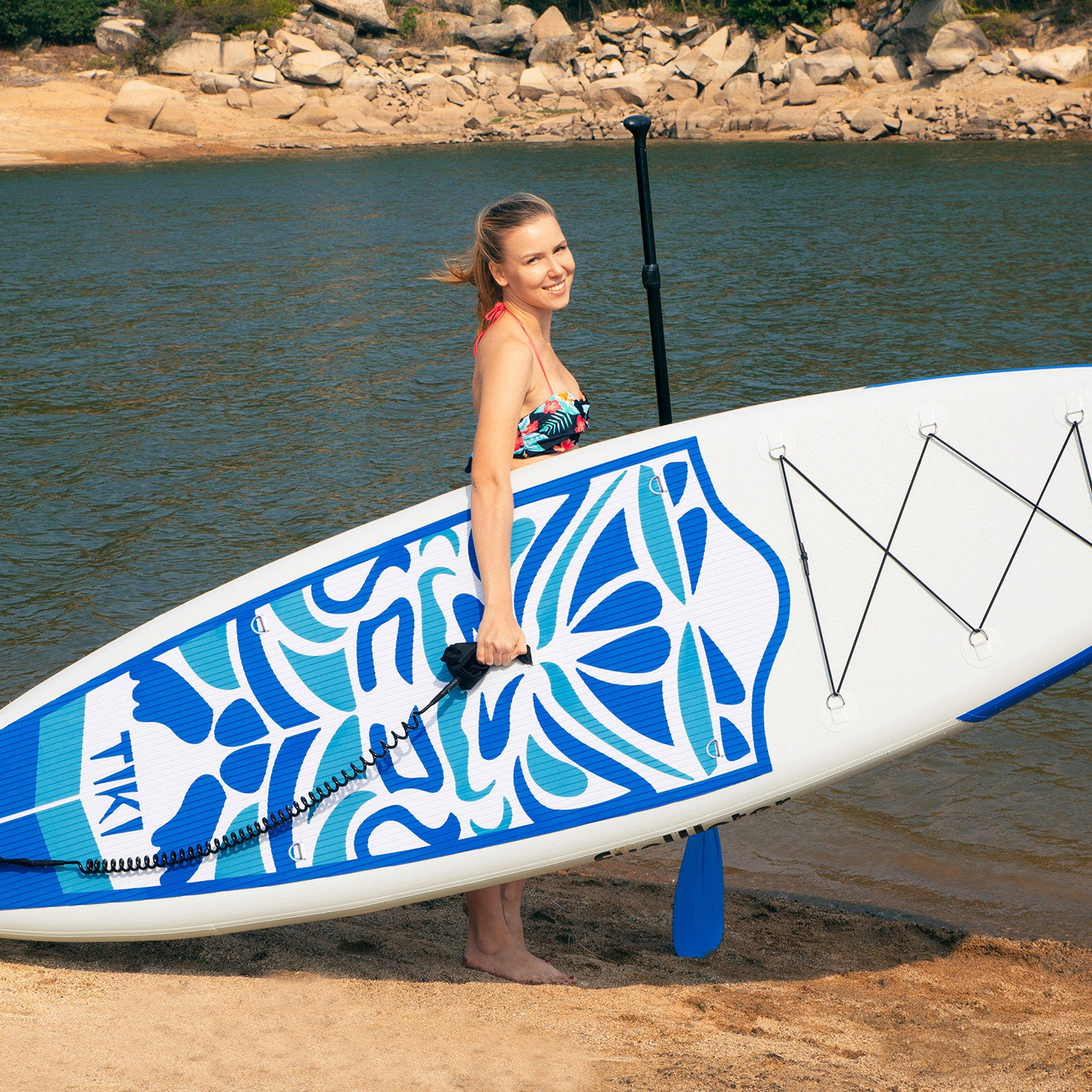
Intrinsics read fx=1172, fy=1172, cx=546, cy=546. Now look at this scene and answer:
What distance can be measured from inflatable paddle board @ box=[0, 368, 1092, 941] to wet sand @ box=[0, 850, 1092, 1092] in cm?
24

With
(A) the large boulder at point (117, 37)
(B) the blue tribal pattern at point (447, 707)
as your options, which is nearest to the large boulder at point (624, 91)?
(A) the large boulder at point (117, 37)

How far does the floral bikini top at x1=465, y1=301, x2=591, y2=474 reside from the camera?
308cm

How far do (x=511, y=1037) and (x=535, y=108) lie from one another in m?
42.9

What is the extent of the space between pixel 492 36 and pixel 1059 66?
2178 cm

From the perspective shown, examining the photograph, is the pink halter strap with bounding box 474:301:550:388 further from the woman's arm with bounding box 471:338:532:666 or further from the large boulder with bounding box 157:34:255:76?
A: the large boulder with bounding box 157:34:255:76

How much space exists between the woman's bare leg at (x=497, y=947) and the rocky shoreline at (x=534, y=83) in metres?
34.4

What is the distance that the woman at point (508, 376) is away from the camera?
292 centimetres

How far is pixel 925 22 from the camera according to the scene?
3825 cm

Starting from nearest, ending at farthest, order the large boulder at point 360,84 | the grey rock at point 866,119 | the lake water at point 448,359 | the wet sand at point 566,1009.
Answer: the wet sand at point 566,1009, the lake water at point 448,359, the grey rock at point 866,119, the large boulder at point 360,84

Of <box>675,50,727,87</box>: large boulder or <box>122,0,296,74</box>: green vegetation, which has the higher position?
<box>122,0,296,74</box>: green vegetation

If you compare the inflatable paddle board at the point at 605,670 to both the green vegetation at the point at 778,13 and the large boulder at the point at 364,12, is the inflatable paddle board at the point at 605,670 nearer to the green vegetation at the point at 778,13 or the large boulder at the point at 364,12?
the green vegetation at the point at 778,13

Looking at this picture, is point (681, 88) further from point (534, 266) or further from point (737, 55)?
point (534, 266)

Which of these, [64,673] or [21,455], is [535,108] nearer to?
[21,455]

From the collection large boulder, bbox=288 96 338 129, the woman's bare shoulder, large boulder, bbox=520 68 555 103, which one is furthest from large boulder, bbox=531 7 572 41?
the woman's bare shoulder
